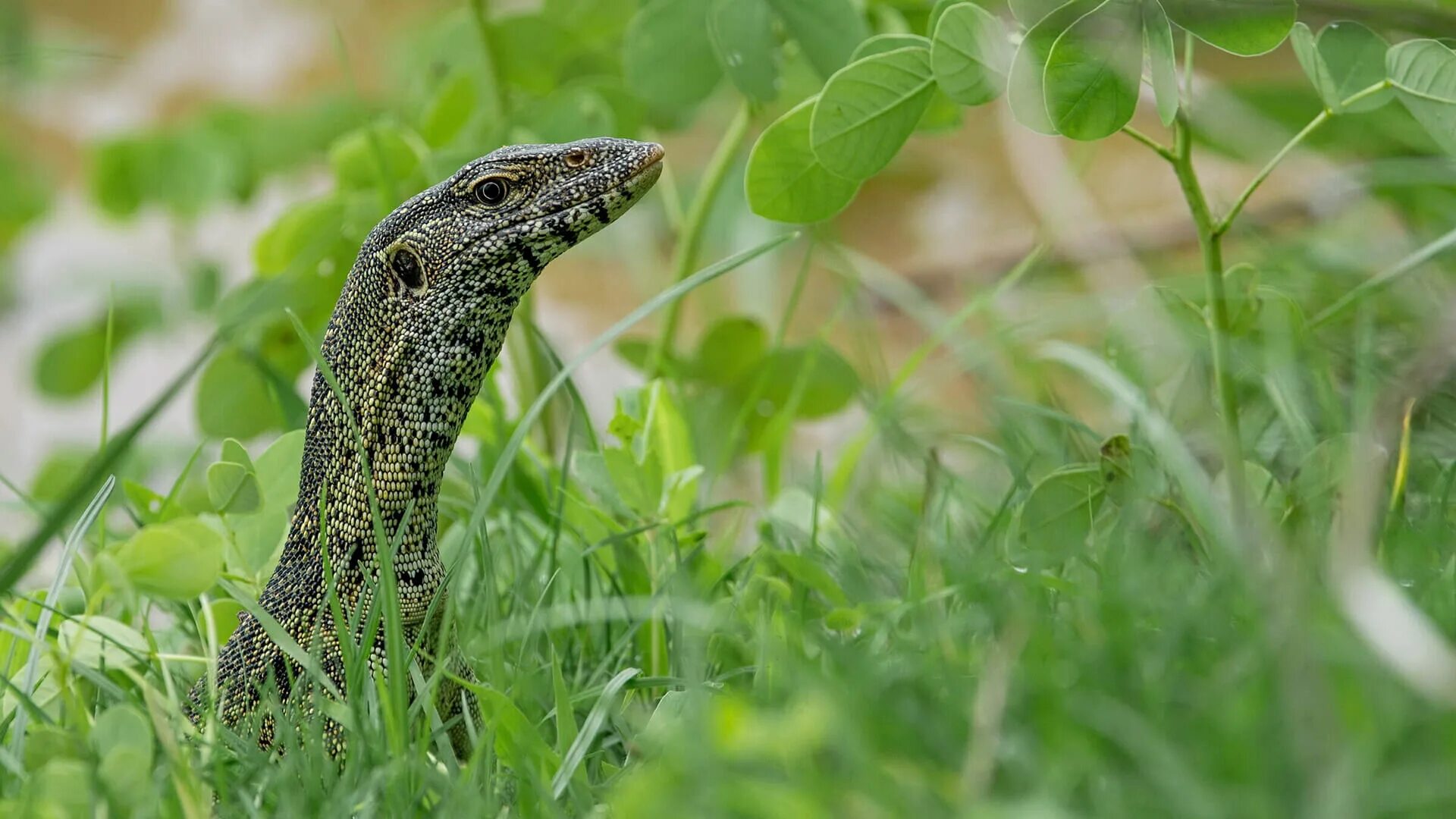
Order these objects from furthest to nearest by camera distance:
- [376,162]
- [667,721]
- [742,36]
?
[376,162] < [742,36] < [667,721]

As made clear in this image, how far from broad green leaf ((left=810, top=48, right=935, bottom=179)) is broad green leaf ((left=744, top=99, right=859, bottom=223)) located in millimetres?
95

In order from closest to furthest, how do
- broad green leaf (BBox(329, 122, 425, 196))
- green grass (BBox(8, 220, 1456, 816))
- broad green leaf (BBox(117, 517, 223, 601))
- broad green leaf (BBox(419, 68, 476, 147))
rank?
green grass (BBox(8, 220, 1456, 816)) → broad green leaf (BBox(117, 517, 223, 601)) → broad green leaf (BBox(329, 122, 425, 196)) → broad green leaf (BBox(419, 68, 476, 147))

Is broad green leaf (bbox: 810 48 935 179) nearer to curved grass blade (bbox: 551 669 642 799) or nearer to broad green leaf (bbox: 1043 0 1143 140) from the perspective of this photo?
broad green leaf (bbox: 1043 0 1143 140)

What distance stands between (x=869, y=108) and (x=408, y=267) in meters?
0.75

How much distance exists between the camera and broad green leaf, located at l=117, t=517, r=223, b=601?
148 cm

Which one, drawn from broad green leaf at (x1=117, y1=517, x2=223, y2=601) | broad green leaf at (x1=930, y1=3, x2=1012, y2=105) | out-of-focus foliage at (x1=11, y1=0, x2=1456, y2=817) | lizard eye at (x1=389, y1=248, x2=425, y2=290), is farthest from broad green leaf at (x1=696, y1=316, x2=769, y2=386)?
broad green leaf at (x1=117, y1=517, x2=223, y2=601)

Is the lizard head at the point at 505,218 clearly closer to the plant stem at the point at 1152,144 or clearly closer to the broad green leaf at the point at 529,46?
the plant stem at the point at 1152,144

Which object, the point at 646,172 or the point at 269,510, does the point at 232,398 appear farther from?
the point at 646,172

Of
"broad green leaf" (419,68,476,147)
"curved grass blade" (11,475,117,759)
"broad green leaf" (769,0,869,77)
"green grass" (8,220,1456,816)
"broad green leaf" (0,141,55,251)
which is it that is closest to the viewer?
"green grass" (8,220,1456,816)

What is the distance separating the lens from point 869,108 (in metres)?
1.86

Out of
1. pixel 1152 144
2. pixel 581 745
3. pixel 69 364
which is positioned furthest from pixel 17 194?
pixel 1152 144

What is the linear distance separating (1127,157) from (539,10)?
4.87 metres

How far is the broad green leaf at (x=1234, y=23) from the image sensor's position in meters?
1.69

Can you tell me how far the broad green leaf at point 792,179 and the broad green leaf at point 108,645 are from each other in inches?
44.3
